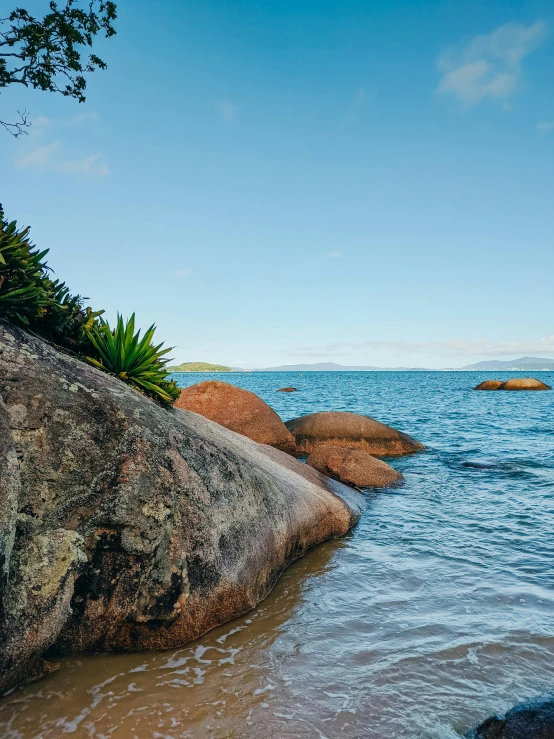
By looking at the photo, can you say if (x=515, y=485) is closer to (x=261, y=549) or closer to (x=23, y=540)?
(x=261, y=549)

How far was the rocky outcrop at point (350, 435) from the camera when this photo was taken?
1728cm

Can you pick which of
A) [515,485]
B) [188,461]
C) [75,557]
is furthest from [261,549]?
[515,485]

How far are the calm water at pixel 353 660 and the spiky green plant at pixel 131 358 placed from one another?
9.98 feet

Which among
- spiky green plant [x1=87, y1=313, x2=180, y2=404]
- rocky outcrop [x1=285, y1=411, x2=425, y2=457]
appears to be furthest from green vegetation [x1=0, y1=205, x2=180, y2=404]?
rocky outcrop [x1=285, y1=411, x2=425, y2=457]

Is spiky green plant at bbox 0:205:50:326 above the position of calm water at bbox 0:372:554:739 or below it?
above

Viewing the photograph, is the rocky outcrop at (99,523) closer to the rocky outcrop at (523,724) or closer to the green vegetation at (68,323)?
the green vegetation at (68,323)

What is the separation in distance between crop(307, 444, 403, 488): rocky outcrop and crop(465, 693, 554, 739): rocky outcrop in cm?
832

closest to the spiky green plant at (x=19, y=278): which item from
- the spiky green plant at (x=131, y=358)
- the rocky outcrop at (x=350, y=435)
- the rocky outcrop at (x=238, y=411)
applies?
the spiky green plant at (x=131, y=358)

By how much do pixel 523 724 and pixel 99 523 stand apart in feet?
12.0

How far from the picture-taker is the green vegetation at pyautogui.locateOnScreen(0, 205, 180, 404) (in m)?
5.05

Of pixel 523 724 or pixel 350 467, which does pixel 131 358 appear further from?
pixel 350 467

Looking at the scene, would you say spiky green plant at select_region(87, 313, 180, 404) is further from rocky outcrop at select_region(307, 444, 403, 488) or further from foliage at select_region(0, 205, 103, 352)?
rocky outcrop at select_region(307, 444, 403, 488)

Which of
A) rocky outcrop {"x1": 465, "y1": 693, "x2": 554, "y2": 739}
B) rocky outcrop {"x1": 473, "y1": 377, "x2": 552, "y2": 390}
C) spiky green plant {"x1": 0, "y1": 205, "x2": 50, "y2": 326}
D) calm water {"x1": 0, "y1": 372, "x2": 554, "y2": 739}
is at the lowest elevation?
calm water {"x1": 0, "y1": 372, "x2": 554, "y2": 739}

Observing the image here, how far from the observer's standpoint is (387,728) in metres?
3.92
